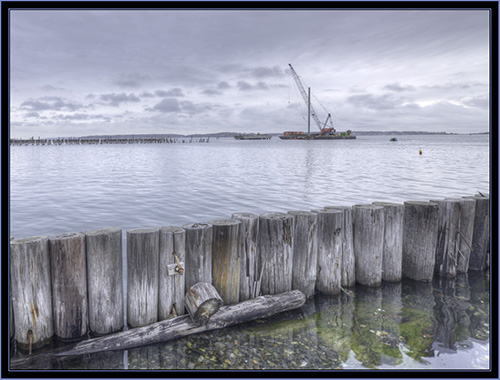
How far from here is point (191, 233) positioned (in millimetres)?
5344

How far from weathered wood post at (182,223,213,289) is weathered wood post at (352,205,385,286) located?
119 inches

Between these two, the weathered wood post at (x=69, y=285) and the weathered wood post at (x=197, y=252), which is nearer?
the weathered wood post at (x=69, y=285)

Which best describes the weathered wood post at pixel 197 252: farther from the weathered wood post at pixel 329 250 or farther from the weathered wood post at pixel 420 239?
the weathered wood post at pixel 420 239

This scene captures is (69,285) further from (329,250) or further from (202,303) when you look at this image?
(329,250)

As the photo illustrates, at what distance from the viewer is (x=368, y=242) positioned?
21.9ft

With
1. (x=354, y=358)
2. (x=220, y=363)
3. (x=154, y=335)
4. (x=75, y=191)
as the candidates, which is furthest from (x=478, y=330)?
(x=75, y=191)

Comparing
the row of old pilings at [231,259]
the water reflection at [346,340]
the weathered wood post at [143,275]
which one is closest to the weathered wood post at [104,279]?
the row of old pilings at [231,259]

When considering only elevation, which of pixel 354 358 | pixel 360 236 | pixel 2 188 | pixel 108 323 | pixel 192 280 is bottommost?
pixel 354 358

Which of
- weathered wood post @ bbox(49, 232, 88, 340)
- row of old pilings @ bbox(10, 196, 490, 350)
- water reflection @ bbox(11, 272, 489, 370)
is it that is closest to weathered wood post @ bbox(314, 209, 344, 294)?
row of old pilings @ bbox(10, 196, 490, 350)

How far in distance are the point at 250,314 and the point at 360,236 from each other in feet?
8.71

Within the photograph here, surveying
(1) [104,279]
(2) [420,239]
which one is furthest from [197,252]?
(2) [420,239]

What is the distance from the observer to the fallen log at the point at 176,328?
459 centimetres

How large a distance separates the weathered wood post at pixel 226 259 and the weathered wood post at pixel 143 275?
0.92 m

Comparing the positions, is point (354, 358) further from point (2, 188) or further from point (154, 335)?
point (2, 188)
